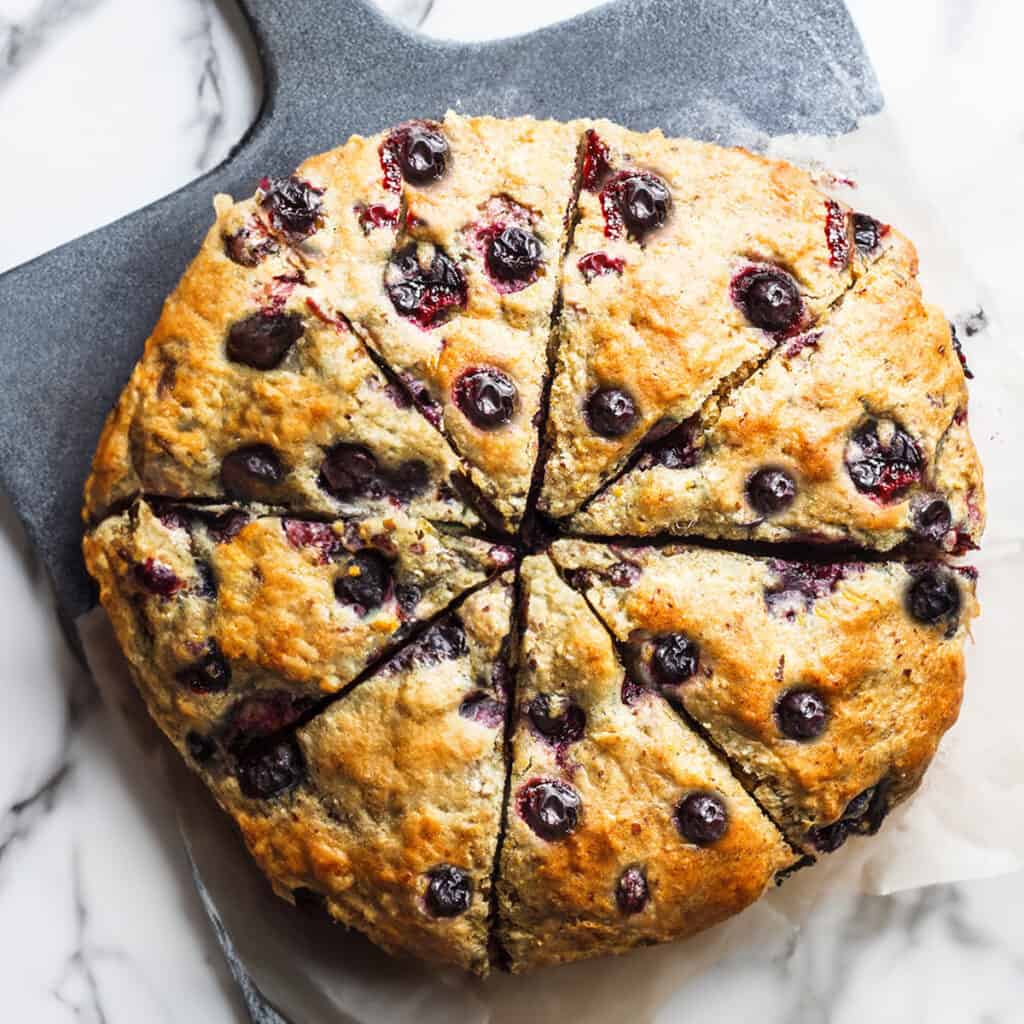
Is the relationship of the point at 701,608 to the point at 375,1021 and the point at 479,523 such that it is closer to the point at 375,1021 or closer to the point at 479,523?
the point at 479,523

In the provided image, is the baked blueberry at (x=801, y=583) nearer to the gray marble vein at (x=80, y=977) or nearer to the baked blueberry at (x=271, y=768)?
the baked blueberry at (x=271, y=768)

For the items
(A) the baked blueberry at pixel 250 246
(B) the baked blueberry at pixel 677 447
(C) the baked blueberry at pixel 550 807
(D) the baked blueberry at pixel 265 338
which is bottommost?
(C) the baked blueberry at pixel 550 807

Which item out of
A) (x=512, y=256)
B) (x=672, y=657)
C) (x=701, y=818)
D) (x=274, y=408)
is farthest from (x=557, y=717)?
(x=512, y=256)

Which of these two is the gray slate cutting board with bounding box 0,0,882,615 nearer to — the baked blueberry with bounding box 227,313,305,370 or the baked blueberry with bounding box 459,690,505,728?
the baked blueberry with bounding box 227,313,305,370

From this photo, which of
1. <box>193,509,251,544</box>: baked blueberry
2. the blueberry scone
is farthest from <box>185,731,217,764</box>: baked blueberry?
<box>193,509,251,544</box>: baked blueberry

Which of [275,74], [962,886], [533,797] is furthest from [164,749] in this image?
[962,886]

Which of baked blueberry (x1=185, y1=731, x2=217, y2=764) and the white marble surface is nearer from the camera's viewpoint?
baked blueberry (x1=185, y1=731, x2=217, y2=764)

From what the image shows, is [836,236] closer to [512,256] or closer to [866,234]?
[866,234]

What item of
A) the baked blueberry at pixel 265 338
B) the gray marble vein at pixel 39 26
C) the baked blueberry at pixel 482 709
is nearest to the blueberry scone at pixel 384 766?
the baked blueberry at pixel 482 709
